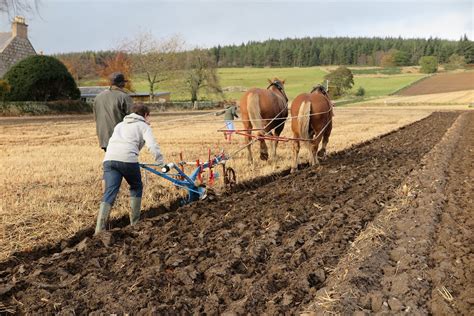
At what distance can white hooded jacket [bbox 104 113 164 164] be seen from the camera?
17.5ft

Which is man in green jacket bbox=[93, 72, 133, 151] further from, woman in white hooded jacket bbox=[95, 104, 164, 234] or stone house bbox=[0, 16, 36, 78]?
stone house bbox=[0, 16, 36, 78]

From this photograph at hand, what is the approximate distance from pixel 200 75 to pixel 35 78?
25.3m

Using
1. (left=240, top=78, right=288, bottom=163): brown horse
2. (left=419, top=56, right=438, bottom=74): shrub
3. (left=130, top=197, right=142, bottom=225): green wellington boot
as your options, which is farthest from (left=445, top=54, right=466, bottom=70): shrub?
(left=130, top=197, right=142, bottom=225): green wellington boot

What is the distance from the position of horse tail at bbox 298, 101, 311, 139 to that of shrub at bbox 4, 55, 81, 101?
31.1 meters

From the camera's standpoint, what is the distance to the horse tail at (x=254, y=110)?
9.98 meters

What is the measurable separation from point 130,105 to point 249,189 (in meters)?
2.89

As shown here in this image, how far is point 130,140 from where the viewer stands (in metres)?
5.38

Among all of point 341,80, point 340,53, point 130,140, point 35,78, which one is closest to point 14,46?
point 35,78

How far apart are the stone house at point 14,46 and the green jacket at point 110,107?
41.0 m

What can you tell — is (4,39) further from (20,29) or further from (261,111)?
(261,111)

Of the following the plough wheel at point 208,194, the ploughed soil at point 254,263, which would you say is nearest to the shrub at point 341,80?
→ the plough wheel at point 208,194

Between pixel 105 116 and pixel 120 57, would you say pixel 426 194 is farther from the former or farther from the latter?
pixel 120 57

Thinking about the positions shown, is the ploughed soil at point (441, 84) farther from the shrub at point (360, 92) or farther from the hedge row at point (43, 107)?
the hedge row at point (43, 107)

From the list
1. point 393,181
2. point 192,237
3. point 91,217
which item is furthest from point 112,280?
point 393,181
